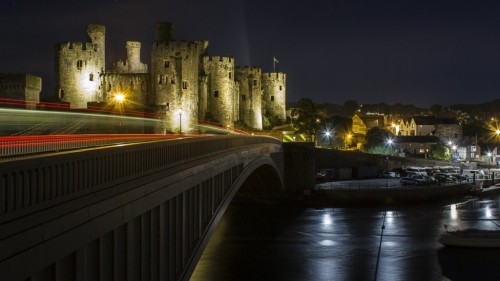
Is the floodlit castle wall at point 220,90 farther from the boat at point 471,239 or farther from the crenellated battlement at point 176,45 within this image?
the boat at point 471,239

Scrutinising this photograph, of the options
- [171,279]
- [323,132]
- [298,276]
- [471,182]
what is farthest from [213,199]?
[323,132]

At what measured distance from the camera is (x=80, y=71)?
161ft

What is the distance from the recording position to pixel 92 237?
8477 mm

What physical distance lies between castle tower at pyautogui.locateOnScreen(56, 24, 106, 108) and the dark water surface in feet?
44.3

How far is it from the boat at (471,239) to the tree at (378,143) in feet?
161

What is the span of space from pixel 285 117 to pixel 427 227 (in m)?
37.3

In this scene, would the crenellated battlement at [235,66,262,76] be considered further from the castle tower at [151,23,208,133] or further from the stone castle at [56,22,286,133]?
the castle tower at [151,23,208,133]

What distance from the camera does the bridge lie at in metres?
6.97

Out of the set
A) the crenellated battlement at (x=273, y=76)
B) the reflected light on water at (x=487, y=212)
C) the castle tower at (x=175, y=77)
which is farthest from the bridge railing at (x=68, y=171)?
the crenellated battlement at (x=273, y=76)

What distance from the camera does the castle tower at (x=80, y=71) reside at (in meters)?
48.3

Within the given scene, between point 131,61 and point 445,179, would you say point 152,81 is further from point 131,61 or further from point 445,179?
point 445,179

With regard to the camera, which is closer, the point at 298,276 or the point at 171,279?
the point at 171,279

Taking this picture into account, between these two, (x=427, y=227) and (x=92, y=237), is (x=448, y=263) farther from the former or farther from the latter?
(x=92, y=237)

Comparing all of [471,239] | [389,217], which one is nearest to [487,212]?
[389,217]
